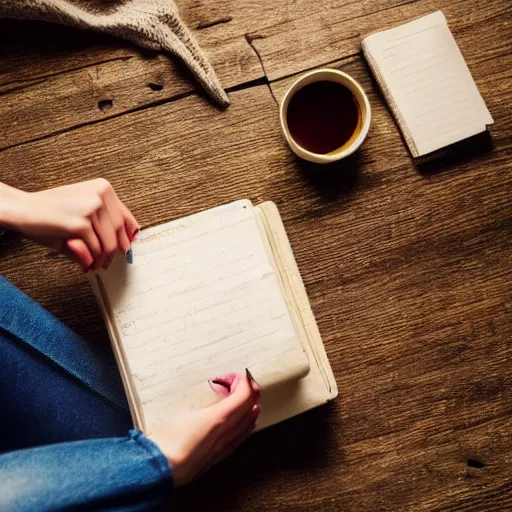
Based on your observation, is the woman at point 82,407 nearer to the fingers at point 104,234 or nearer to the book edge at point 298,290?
the fingers at point 104,234

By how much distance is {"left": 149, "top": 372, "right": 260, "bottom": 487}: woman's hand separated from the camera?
55 centimetres

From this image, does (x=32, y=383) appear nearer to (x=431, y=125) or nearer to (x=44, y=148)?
(x=44, y=148)

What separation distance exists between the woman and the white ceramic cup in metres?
0.21

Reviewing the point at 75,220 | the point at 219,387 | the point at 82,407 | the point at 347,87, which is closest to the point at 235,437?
the point at 219,387

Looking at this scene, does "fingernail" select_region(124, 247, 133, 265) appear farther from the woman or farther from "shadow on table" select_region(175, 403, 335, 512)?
"shadow on table" select_region(175, 403, 335, 512)

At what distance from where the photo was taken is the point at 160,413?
0.61 m

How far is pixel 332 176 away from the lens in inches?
28.9

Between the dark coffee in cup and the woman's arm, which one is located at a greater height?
the dark coffee in cup

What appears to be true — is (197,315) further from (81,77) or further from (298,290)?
(81,77)

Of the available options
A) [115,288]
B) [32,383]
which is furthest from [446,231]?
[32,383]

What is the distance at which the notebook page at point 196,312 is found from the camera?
62cm

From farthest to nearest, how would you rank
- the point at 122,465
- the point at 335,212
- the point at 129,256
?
the point at 335,212 < the point at 129,256 < the point at 122,465

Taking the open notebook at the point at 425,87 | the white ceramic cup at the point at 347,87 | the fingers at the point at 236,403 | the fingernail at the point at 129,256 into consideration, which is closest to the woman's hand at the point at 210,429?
the fingers at the point at 236,403

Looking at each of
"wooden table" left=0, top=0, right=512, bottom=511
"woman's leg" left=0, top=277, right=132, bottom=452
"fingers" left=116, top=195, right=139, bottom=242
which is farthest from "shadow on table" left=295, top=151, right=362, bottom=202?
"woman's leg" left=0, top=277, right=132, bottom=452
